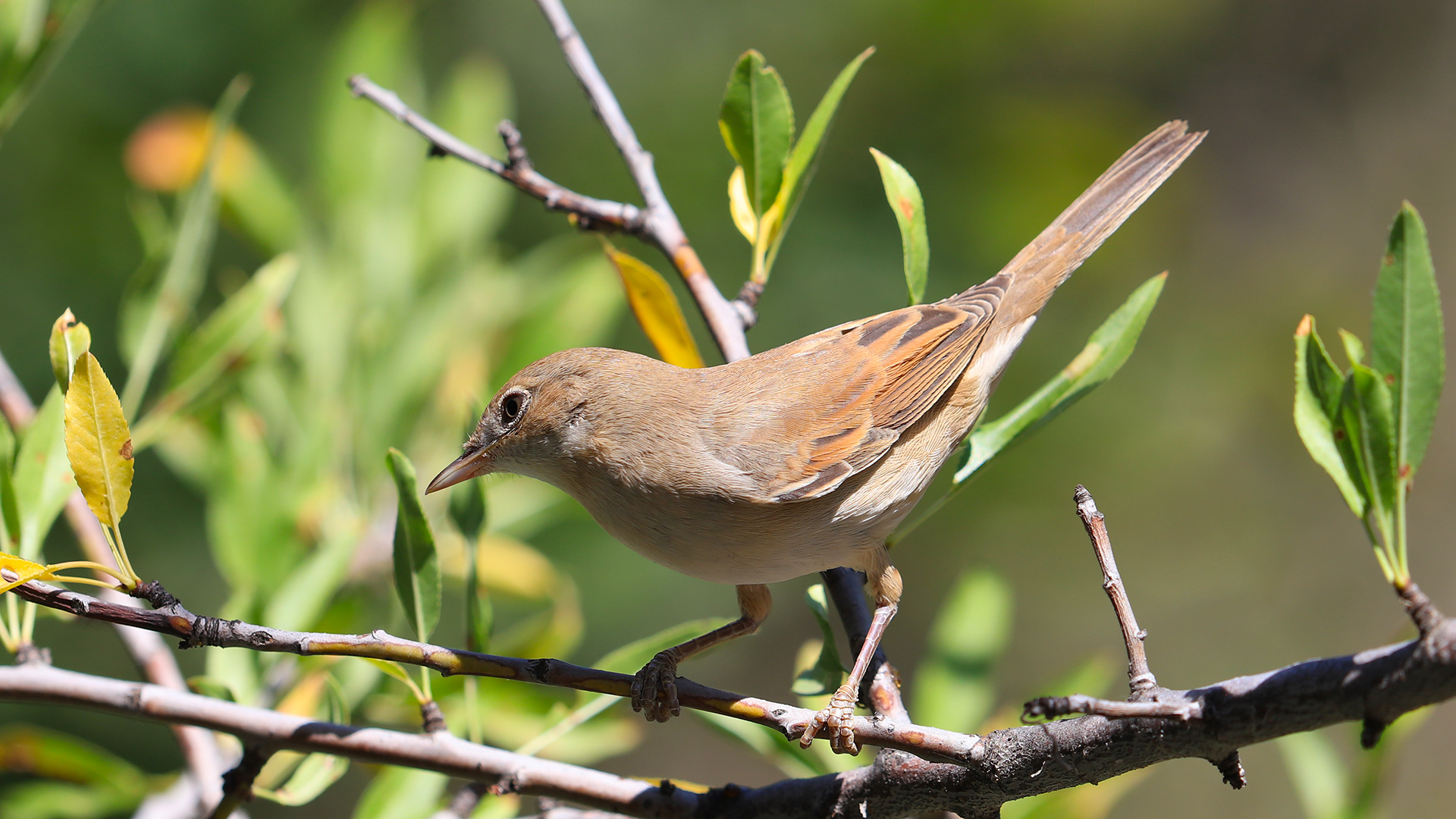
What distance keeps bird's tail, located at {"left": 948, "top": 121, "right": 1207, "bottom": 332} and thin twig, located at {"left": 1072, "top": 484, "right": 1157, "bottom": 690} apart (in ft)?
5.28

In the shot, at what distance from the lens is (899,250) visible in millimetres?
5113

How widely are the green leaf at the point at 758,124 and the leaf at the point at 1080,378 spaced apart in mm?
783

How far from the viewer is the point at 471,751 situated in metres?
1.86

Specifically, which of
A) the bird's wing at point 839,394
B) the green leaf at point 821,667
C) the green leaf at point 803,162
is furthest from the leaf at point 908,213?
the green leaf at point 821,667

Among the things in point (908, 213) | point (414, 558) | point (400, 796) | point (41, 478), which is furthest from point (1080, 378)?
point (41, 478)

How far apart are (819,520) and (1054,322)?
374cm

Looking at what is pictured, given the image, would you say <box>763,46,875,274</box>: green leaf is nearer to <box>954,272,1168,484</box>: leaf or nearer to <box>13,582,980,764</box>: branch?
<box>954,272,1168,484</box>: leaf

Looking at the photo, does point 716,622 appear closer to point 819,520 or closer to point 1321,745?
point 819,520

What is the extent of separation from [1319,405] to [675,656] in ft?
4.83

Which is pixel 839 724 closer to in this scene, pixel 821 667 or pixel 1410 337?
pixel 821 667

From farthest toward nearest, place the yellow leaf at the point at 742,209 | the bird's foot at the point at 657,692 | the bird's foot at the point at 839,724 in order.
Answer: the yellow leaf at the point at 742,209
the bird's foot at the point at 657,692
the bird's foot at the point at 839,724

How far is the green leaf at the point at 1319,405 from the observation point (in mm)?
1384

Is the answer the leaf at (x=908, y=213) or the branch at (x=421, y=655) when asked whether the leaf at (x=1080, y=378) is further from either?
the branch at (x=421, y=655)

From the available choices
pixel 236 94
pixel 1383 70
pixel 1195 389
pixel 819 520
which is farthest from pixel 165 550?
pixel 1383 70
